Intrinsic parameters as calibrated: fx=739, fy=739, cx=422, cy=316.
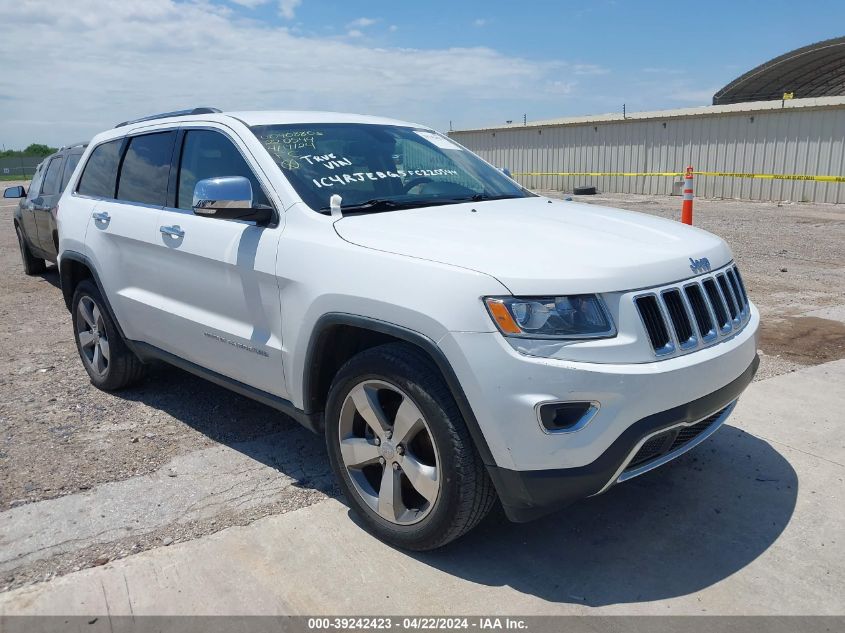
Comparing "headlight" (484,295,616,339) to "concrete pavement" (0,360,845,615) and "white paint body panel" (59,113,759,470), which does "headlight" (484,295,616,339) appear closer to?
"white paint body panel" (59,113,759,470)

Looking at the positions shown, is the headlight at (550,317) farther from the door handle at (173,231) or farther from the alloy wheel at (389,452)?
the door handle at (173,231)

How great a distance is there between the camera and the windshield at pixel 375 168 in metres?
3.58

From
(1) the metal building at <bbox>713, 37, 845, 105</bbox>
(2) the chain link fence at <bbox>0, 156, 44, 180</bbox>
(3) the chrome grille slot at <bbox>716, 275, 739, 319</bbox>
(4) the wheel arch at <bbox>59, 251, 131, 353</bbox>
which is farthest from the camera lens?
(2) the chain link fence at <bbox>0, 156, 44, 180</bbox>

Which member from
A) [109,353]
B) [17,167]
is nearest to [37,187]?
[109,353]

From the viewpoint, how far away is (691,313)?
9.45 feet

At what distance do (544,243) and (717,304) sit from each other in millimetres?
805

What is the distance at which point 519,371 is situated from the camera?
2547 mm

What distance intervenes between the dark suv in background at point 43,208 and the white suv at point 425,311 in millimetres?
5663

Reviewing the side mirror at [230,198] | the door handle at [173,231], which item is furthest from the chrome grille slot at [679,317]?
the door handle at [173,231]

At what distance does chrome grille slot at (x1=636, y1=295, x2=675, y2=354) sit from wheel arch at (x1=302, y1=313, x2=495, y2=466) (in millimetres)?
717

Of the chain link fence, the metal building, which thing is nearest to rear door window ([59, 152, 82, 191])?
the metal building

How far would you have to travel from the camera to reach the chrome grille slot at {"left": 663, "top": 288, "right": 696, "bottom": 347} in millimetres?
2820

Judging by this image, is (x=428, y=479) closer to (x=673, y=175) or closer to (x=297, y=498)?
(x=297, y=498)

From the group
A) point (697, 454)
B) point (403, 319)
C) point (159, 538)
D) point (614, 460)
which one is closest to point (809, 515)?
point (697, 454)
